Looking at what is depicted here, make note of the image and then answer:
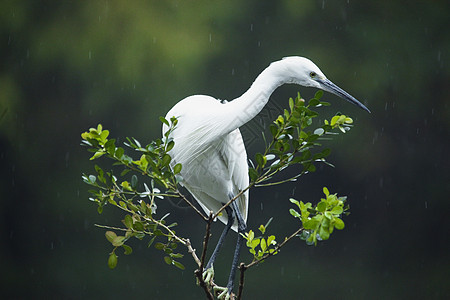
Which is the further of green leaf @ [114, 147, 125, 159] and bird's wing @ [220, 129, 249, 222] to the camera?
bird's wing @ [220, 129, 249, 222]

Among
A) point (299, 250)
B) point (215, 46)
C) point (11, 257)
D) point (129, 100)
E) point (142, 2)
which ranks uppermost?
point (142, 2)

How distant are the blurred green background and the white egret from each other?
111cm

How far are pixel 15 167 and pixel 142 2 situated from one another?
1.11 m

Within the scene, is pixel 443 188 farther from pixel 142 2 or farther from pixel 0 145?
pixel 0 145

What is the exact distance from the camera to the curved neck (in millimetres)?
1260

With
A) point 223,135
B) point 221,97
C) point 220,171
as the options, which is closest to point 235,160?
point 220,171

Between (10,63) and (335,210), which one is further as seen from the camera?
(10,63)

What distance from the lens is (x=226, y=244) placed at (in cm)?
273

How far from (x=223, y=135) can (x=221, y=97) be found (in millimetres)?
1441

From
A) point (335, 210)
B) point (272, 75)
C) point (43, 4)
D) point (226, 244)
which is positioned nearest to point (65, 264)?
point (226, 244)

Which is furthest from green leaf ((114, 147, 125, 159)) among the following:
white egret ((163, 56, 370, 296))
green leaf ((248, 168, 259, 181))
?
white egret ((163, 56, 370, 296))

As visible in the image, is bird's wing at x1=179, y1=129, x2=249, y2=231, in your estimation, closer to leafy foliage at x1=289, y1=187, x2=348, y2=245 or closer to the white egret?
the white egret

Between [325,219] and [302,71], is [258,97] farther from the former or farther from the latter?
[325,219]

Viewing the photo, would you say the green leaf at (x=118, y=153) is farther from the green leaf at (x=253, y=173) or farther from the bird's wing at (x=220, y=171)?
the bird's wing at (x=220, y=171)
